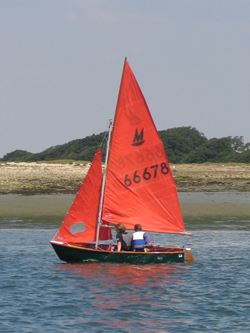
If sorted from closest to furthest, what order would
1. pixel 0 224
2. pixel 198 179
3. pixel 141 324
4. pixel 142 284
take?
pixel 141 324, pixel 142 284, pixel 0 224, pixel 198 179

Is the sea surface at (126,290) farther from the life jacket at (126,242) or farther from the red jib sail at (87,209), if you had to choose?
the red jib sail at (87,209)

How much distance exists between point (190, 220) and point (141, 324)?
24854 mm

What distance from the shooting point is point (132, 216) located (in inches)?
1380

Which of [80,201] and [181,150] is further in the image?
[181,150]

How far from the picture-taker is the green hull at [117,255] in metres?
33.1

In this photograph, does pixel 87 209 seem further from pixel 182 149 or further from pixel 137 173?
pixel 182 149

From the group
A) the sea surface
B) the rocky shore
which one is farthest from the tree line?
the sea surface

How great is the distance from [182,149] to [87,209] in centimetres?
9568

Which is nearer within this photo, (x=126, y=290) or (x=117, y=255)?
(x=126, y=290)

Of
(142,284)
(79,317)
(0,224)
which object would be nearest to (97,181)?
(142,284)

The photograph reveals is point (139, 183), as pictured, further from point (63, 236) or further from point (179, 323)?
point (179, 323)

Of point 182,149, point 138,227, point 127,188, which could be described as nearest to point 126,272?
point 138,227

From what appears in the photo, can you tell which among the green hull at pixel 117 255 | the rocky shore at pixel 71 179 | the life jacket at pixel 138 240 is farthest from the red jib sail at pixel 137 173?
the rocky shore at pixel 71 179

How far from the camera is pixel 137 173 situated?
34.9 meters
